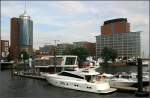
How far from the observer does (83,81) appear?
1861 inches

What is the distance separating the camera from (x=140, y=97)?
39.2 metres

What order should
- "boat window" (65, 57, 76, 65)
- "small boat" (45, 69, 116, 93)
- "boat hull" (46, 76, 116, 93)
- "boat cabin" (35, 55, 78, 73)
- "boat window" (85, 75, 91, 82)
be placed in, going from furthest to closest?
"boat window" (65, 57, 76, 65) → "boat cabin" (35, 55, 78, 73) → "boat window" (85, 75, 91, 82) → "small boat" (45, 69, 116, 93) → "boat hull" (46, 76, 116, 93)

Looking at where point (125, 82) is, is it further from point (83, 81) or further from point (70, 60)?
point (70, 60)

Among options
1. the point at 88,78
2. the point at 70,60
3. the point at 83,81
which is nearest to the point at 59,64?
the point at 70,60

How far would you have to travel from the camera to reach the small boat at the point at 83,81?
44.7 meters

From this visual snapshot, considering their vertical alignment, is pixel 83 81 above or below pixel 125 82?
above

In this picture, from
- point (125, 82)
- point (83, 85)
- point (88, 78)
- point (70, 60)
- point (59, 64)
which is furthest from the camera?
point (70, 60)

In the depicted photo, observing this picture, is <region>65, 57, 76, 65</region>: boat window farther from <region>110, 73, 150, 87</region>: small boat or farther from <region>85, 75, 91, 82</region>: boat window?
<region>85, 75, 91, 82</region>: boat window

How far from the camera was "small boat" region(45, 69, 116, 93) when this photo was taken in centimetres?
4466

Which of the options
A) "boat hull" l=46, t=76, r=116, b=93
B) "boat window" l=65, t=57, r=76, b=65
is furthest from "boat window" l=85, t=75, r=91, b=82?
"boat window" l=65, t=57, r=76, b=65

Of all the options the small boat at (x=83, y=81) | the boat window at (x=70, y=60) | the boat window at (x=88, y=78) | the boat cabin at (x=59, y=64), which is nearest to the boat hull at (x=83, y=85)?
the small boat at (x=83, y=81)

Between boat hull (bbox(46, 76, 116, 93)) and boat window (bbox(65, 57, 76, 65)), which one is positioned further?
boat window (bbox(65, 57, 76, 65))

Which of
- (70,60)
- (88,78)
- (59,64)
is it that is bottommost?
(88,78)

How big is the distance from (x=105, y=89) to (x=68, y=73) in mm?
8943
